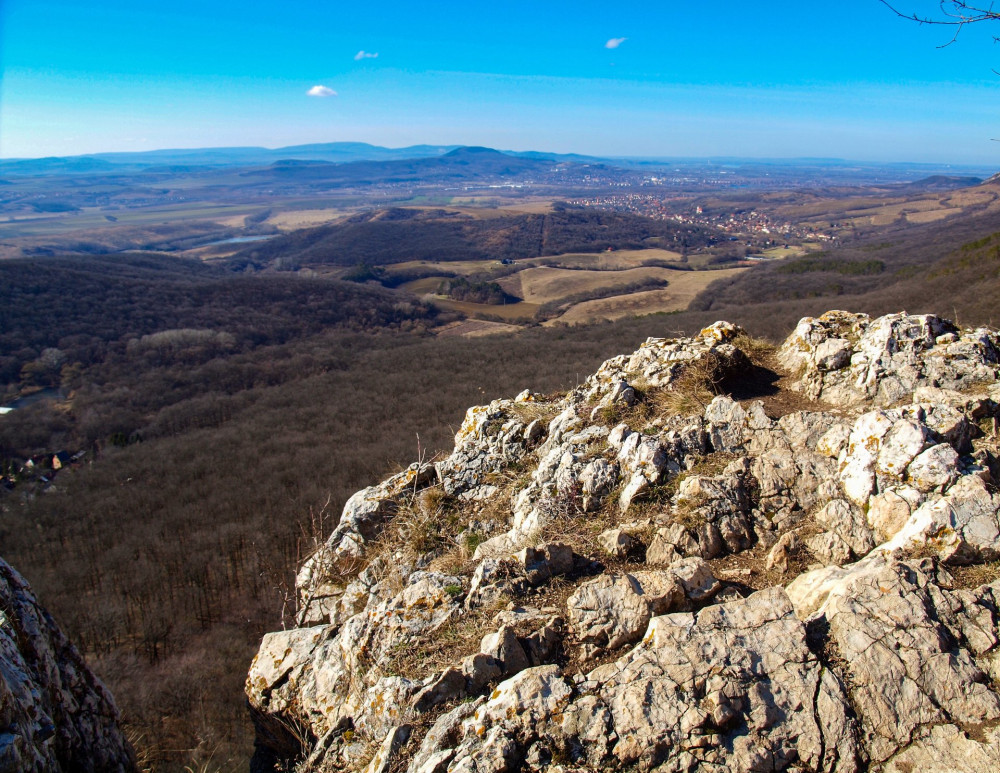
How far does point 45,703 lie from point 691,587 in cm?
527

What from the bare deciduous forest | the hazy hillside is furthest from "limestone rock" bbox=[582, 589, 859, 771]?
the hazy hillside

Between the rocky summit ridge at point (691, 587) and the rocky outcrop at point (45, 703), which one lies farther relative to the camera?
the rocky summit ridge at point (691, 587)

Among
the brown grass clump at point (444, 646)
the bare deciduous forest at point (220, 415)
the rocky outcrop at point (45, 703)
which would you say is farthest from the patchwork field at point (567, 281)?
the rocky outcrop at point (45, 703)

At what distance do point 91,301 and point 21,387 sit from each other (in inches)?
697

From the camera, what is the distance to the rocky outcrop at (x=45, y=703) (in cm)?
346

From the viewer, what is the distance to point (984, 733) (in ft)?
10.8

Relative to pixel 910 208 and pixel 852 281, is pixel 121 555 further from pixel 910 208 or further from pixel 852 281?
pixel 910 208

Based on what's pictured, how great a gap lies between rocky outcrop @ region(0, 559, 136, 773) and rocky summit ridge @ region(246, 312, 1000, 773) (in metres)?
1.48

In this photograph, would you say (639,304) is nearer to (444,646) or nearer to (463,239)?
(444,646)

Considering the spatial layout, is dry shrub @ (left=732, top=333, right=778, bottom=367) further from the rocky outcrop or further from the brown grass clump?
the rocky outcrop

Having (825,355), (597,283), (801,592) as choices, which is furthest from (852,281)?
(801,592)

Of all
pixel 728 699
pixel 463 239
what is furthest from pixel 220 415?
pixel 463 239

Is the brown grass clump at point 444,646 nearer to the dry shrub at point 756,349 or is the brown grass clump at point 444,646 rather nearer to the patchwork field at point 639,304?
the dry shrub at point 756,349

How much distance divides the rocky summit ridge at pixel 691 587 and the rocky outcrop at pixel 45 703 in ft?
4.86
